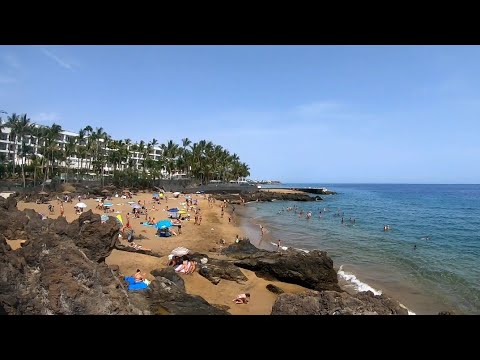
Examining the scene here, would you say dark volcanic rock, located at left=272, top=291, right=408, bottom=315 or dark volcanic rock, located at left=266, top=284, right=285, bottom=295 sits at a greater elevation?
dark volcanic rock, located at left=272, top=291, right=408, bottom=315

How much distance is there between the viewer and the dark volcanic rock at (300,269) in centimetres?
1550

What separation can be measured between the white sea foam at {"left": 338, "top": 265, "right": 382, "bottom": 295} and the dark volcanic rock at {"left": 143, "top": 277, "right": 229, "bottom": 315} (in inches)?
349

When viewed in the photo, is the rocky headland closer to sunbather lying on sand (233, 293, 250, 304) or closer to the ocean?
sunbather lying on sand (233, 293, 250, 304)

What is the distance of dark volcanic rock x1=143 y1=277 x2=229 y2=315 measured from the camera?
372 inches

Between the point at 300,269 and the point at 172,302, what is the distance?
763 cm

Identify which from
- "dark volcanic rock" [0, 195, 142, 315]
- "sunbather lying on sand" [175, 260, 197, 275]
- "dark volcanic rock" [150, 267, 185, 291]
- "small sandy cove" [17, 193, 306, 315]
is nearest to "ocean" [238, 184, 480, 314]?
"small sandy cove" [17, 193, 306, 315]

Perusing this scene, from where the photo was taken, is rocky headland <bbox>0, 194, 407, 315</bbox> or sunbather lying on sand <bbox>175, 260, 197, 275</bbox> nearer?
rocky headland <bbox>0, 194, 407, 315</bbox>

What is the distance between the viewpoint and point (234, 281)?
1570 cm

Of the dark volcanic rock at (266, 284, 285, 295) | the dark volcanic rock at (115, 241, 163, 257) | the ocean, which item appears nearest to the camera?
the dark volcanic rock at (266, 284, 285, 295)


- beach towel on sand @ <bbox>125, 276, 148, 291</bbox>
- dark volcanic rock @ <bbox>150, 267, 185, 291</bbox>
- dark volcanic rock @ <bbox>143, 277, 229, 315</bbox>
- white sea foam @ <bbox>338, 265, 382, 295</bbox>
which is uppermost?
dark volcanic rock @ <bbox>143, 277, 229, 315</bbox>
